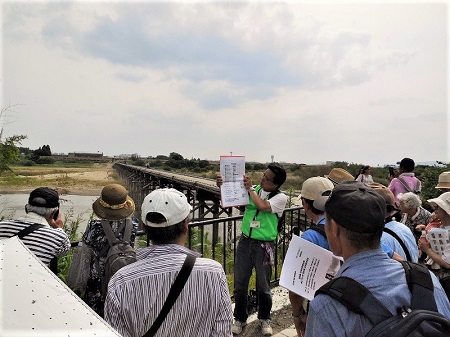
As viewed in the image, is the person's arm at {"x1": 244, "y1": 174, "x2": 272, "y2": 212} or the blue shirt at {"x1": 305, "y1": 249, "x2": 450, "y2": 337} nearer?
the blue shirt at {"x1": 305, "y1": 249, "x2": 450, "y2": 337}

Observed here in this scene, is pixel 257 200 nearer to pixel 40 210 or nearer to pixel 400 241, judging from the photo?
pixel 400 241

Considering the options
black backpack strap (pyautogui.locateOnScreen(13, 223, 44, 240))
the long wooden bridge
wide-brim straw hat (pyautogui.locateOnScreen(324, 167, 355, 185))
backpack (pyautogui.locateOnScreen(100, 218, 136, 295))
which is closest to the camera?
backpack (pyautogui.locateOnScreen(100, 218, 136, 295))

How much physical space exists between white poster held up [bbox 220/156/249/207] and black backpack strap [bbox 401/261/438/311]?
7.29ft

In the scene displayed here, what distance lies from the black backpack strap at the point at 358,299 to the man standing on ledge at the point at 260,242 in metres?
2.17

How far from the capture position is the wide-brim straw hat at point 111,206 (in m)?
2.32

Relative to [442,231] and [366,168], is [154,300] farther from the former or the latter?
[366,168]

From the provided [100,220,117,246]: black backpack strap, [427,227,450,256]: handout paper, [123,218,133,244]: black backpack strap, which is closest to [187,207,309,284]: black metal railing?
[123,218,133,244]: black backpack strap

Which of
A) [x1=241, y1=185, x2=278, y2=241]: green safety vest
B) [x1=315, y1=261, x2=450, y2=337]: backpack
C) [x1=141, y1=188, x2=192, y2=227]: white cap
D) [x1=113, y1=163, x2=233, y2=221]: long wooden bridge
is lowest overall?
[x1=113, y1=163, x2=233, y2=221]: long wooden bridge

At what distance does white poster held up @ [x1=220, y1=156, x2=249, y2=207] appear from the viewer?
137 inches

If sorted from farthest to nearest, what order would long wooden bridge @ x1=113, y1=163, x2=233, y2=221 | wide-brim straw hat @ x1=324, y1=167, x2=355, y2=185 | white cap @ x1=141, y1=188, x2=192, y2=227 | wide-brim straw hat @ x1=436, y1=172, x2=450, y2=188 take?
long wooden bridge @ x1=113, y1=163, x2=233, y2=221, wide-brim straw hat @ x1=436, y1=172, x2=450, y2=188, wide-brim straw hat @ x1=324, y1=167, x2=355, y2=185, white cap @ x1=141, y1=188, x2=192, y2=227

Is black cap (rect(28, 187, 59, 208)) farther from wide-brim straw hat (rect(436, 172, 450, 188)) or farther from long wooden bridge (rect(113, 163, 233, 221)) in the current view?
wide-brim straw hat (rect(436, 172, 450, 188))

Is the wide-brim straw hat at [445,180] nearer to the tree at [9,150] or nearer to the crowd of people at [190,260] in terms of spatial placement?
the crowd of people at [190,260]

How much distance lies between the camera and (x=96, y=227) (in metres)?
2.35

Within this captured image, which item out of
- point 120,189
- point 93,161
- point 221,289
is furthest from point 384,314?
point 93,161
